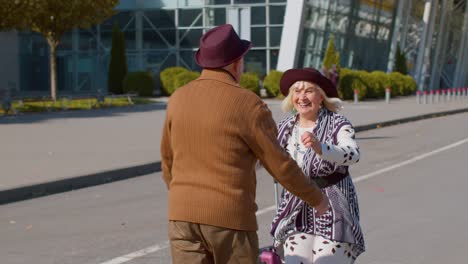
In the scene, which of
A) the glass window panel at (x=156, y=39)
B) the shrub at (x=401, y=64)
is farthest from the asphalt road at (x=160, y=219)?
the shrub at (x=401, y=64)

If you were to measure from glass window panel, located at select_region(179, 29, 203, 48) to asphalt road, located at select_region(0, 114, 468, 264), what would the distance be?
36.2 m

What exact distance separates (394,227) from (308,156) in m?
4.85

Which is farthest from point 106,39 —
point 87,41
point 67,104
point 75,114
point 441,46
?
point 441,46

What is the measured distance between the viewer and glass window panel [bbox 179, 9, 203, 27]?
51.9m

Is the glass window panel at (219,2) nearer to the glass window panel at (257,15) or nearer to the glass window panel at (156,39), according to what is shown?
the glass window panel at (257,15)

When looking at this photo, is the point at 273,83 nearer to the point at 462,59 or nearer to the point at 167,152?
the point at 167,152

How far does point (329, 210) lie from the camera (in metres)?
5.02

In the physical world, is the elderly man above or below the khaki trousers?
above

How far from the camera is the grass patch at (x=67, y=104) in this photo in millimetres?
32969

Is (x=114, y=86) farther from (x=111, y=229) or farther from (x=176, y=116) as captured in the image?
(x=176, y=116)

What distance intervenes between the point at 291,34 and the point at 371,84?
493cm

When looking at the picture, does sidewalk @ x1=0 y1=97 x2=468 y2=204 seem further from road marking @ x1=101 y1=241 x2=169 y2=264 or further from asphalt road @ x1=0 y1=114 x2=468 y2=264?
road marking @ x1=101 y1=241 x2=169 y2=264

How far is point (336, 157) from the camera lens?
4949 millimetres

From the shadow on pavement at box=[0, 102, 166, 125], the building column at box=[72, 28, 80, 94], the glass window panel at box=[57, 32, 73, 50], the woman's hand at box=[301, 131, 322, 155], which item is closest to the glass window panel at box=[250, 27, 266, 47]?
the building column at box=[72, 28, 80, 94]
